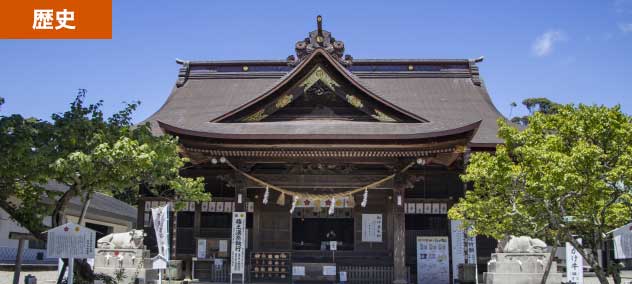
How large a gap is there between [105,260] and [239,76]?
14263 mm

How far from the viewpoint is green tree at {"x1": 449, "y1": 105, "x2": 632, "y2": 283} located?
11188 millimetres

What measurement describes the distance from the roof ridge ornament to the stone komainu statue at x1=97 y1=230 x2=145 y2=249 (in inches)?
343

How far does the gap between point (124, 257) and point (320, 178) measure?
7000 millimetres

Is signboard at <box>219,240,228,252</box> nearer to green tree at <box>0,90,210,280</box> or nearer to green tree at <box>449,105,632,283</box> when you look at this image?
green tree at <box>0,90,210,280</box>

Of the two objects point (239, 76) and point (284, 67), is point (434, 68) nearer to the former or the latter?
point (284, 67)

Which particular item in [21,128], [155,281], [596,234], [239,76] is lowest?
[155,281]

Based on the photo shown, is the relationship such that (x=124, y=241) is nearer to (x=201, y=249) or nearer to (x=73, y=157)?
(x=201, y=249)

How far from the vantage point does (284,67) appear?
28953mm

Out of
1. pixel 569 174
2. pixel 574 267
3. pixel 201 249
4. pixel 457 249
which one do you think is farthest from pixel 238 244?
pixel 569 174

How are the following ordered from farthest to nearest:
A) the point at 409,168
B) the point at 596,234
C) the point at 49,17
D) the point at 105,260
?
A: the point at 409,168 → the point at 105,260 → the point at 49,17 → the point at 596,234

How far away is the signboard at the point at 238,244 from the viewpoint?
18844 mm

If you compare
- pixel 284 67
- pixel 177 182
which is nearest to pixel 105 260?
pixel 177 182

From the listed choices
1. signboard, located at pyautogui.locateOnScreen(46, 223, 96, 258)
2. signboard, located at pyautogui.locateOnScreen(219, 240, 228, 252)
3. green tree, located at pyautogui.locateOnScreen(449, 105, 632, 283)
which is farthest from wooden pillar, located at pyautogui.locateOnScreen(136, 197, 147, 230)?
green tree, located at pyautogui.locateOnScreen(449, 105, 632, 283)

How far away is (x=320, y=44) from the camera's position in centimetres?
2078
